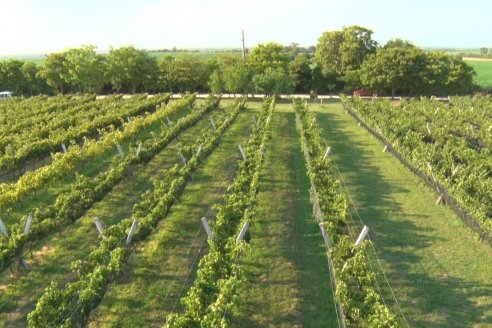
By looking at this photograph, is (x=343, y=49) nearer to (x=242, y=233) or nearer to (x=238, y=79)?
(x=238, y=79)

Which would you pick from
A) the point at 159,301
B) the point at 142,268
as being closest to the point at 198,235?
the point at 142,268

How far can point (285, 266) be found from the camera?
551 inches

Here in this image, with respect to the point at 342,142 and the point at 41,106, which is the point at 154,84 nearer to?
the point at 41,106

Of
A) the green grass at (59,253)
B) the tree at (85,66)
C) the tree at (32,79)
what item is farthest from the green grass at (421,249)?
the tree at (32,79)

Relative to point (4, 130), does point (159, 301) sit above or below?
below

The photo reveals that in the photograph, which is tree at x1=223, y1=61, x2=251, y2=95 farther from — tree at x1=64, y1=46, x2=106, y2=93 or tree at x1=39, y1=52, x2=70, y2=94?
tree at x1=39, y1=52, x2=70, y2=94

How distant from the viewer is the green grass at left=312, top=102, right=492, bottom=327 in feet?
39.3

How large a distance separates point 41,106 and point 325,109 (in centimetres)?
2940

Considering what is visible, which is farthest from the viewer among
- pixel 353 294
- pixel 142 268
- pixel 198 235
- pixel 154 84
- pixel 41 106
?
Result: pixel 154 84

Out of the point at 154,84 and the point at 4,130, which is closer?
the point at 4,130

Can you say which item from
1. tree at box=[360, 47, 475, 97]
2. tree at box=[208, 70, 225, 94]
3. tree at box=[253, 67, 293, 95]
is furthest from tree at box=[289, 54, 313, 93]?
tree at box=[208, 70, 225, 94]

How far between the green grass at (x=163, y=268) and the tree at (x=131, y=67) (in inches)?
1689

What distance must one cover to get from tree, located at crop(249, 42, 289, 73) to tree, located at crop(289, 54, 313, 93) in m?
1.31

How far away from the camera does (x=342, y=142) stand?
3094 cm
